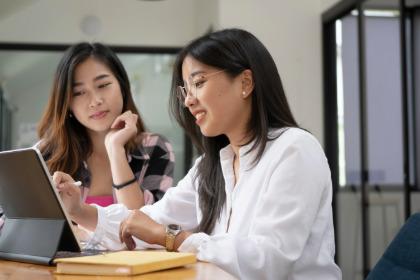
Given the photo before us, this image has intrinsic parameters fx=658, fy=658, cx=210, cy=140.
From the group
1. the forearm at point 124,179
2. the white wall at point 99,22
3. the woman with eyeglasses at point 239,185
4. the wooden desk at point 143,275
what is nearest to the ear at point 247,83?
the woman with eyeglasses at point 239,185

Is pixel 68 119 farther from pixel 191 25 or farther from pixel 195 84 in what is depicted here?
pixel 191 25

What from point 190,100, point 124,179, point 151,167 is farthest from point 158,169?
point 190,100

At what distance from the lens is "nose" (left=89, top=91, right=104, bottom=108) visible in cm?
243

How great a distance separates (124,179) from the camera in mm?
2373

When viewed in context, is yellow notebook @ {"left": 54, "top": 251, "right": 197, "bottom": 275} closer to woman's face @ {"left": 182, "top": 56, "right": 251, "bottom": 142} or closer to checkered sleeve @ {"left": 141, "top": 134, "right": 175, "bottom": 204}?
woman's face @ {"left": 182, "top": 56, "right": 251, "bottom": 142}

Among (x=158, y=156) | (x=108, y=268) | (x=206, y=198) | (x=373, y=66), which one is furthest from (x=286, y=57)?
(x=108, y=268)

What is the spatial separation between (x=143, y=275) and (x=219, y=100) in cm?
65

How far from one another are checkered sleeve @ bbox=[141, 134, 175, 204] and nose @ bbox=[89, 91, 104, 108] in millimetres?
253

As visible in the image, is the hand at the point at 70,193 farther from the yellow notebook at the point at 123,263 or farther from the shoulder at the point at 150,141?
the shoulder at the point at 150,141

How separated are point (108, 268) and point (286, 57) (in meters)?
4.40

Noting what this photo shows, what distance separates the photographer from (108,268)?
1.23 m

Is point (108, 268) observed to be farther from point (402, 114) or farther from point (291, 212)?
point (402, 114)

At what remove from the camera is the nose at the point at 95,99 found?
7.98ft

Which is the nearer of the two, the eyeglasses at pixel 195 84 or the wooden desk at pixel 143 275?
the wooden desk at pixel 143 275
